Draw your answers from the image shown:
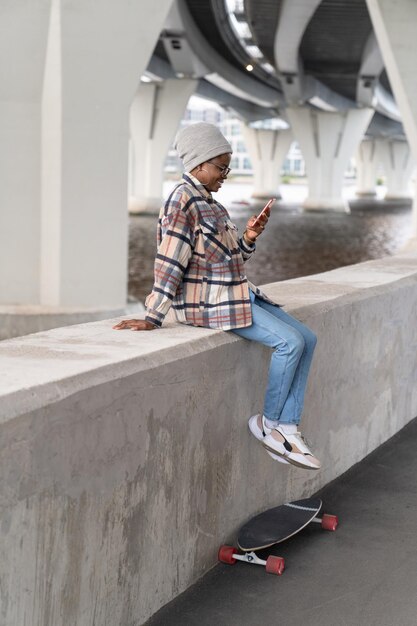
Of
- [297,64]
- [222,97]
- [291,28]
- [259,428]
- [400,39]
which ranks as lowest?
[259,428]

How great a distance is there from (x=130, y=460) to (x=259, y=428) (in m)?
1.10

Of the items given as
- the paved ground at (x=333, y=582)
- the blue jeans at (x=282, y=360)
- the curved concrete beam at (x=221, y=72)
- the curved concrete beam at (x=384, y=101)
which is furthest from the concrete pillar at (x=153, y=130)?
the blue jeans at (x=282, y=360)

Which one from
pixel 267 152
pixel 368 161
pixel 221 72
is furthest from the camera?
pixel 368 161

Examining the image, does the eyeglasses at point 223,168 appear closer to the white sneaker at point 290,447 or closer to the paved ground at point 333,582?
the white sneaker at point 290,447

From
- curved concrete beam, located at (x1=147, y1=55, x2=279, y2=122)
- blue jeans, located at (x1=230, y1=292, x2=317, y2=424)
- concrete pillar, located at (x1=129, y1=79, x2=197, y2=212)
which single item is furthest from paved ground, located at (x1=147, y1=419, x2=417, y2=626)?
concrete pillar, located at (x1=129, y1=79, x2=197, y2=212)

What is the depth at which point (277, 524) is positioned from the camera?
540cm

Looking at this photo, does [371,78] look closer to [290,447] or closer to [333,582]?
[290,447]

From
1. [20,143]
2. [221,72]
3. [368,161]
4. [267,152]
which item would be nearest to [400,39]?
[20,143]

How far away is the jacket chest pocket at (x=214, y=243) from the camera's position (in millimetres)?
4996

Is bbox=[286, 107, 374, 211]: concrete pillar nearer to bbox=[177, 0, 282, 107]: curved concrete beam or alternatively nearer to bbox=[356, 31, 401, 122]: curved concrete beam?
bbox=[356, 31, 401, 122]: curved concrete beam

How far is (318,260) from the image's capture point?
26.0 meters

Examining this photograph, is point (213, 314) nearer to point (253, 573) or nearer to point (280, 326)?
point (280, 326)

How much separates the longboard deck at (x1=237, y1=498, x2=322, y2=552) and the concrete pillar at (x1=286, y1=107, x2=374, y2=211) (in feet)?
195

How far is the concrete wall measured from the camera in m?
3.62
